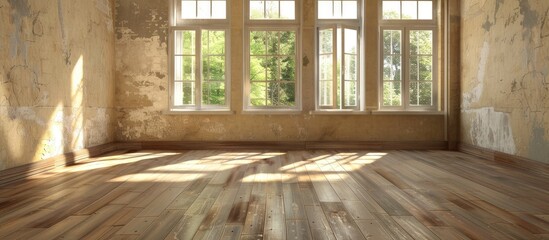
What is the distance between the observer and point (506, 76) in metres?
5.65

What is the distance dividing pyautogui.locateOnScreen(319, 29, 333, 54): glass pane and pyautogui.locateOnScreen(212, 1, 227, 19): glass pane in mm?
1902

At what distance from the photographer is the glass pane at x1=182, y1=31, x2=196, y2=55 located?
765 cm

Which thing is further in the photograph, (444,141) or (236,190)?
(444,141)

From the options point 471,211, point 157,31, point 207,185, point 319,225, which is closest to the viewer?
point 319,225

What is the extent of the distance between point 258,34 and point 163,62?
6.17 ft

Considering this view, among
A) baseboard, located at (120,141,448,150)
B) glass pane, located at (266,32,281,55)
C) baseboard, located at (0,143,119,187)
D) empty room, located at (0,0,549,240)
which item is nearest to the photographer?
empty room, located at (0,0,549,240)

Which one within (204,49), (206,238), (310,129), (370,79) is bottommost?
(206,238)

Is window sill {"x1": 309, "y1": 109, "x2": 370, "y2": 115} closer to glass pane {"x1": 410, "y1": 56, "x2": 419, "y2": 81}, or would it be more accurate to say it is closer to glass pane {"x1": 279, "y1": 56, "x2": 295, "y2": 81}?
glass pane {"x1": 279, "y1": 56, "x2": 295, "y2": 81}

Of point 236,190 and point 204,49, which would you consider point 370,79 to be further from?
point 236,190

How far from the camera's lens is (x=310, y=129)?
24.6 ft

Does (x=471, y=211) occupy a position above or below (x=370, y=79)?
below

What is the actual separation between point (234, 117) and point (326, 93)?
1818 mm

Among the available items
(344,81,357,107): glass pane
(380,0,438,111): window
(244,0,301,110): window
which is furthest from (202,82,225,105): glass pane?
Result: (380,0,438,111): window

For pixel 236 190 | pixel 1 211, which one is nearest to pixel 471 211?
pixel 236 190
